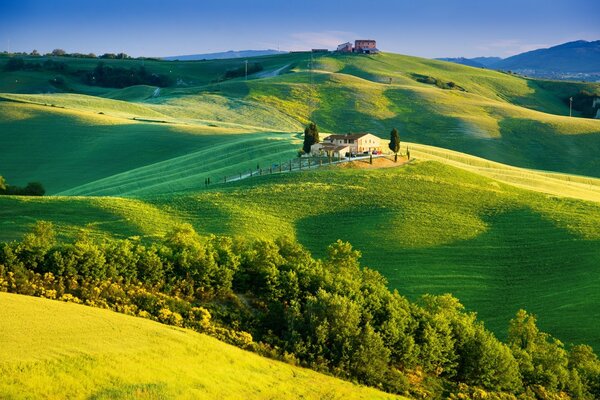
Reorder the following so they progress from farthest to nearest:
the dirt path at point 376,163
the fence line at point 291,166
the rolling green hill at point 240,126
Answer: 1. the rolling green hill at point 240,126
2. the dirt path at point 376,163
3. the fence line at point 291,166

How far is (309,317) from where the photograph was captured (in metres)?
39.4

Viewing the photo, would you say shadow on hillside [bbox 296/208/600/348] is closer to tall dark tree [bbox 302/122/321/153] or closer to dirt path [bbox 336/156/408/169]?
dirt path [bbox 336/156/408/169]

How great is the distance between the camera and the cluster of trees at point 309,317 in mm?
38094

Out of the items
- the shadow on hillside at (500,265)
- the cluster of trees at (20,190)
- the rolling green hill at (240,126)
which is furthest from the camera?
the rolling green hill at (240,126)

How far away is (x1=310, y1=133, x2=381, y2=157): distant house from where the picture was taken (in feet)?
289

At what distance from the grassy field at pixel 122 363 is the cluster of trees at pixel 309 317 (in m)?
2.25

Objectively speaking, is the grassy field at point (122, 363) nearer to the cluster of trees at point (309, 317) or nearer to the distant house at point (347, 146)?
the cluster of trees at point (309, 317)

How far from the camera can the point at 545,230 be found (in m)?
66.7

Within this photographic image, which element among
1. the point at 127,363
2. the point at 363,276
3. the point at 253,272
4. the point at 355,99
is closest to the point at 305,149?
the point at 363,276

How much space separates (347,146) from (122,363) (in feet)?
201

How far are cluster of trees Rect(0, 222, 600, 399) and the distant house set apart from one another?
139 feet

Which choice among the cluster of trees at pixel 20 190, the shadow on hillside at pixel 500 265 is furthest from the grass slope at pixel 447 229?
the cluster of trees at pixel 20 190

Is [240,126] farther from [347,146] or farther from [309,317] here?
[309,317]

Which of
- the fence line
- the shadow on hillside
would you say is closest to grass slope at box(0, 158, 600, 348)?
the shadow on hillside
